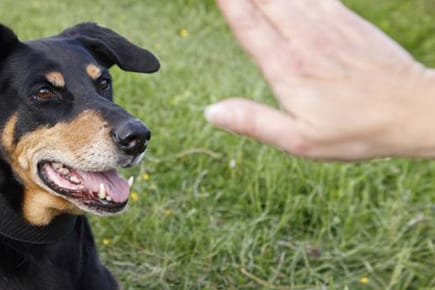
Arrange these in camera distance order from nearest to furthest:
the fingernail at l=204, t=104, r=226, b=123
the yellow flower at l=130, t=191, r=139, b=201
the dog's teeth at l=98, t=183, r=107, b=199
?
the fingernail at l=204, t=104, r=226, b=123 < the dog's teeth at l=98, t=183, r=107, b=199 < the yellow flower at l=130, t=191, r=139, b=201

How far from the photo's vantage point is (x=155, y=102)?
5.20 metres

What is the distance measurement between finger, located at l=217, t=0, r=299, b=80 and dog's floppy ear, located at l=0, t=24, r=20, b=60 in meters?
1.70

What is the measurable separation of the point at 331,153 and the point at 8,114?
1736 mm

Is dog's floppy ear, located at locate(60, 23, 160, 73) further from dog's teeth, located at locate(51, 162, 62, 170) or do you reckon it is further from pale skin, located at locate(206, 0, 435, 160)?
pale skin, located at locate(206, 0, 435, 160)

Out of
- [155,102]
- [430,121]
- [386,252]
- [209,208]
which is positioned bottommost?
[155,102]

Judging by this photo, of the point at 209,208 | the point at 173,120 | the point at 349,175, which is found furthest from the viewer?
the point at 173,120

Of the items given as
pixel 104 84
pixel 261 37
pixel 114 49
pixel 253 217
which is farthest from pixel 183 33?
pixel 261 37

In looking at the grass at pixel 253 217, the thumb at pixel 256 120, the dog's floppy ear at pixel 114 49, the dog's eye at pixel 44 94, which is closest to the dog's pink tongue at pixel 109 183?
the dog's eye at pixel 44 94

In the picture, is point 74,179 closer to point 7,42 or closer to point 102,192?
point 102,192

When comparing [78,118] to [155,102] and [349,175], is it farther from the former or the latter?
[155,102]

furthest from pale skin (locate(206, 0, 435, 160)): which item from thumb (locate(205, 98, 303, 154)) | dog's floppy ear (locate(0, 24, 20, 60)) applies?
dog's floppy ear (locate(0, 24, 20, 60))

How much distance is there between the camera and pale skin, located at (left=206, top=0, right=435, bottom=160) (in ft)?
4.27

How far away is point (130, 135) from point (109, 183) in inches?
10.7

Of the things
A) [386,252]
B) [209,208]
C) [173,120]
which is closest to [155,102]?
[173,120]
